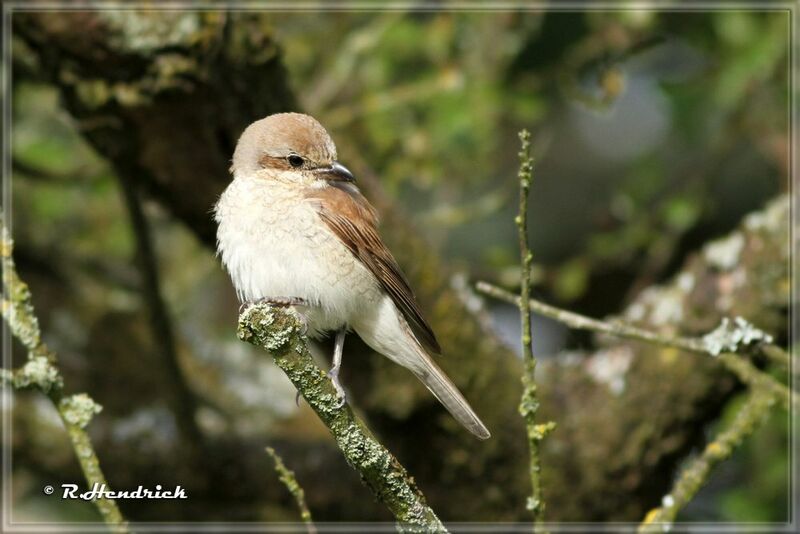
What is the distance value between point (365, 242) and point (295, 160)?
0.36m

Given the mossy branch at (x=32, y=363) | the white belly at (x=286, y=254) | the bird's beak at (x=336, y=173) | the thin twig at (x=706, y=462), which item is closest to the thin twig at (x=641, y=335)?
the thin twig at (x=706, y=462)

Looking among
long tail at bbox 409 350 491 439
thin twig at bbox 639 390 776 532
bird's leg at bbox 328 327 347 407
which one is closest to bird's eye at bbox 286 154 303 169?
bird's leg at bbox 328 327 347 407

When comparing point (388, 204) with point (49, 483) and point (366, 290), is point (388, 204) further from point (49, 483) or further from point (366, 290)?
point (49, 483)

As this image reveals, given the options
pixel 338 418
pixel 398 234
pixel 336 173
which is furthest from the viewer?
pixel 398 234

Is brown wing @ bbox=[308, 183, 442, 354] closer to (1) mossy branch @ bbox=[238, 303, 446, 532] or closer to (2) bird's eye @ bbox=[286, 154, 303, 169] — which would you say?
(2) bird's eye @ bbox=[286, 154, 303, 169]

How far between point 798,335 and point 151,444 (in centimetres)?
319

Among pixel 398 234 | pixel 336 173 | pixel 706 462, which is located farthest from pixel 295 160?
pixel 706 462

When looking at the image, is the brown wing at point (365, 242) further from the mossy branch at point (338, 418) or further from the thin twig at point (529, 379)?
the mossy branch at point (338, 418)

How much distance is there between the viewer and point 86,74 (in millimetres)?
3748

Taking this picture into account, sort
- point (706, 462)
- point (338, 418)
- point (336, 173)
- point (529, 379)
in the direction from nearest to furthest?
point (338, 418), point (529, 379), point (706, 462), point (336, 173)

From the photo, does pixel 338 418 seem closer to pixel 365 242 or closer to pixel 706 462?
pixel 365 242

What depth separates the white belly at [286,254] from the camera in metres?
3.16

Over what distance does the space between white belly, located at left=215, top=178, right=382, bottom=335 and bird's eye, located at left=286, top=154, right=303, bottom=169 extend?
3.5 inches

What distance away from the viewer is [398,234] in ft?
14.1
